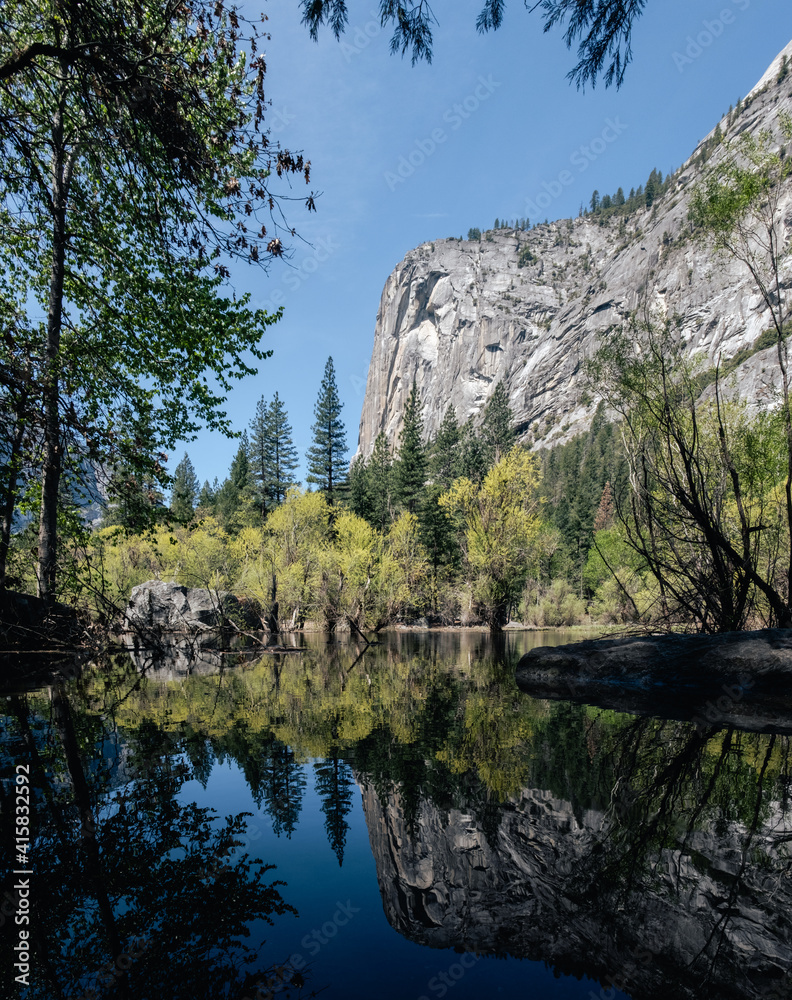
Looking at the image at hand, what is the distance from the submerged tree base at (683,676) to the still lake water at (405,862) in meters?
1.45

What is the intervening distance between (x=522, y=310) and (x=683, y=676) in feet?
565

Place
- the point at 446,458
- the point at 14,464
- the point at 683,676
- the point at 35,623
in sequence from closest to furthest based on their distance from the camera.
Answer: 1. the point at 14,464
2. the point at 683,676
3. the point at 35,623
4. the point at 446,458

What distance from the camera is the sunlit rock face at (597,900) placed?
1.62 m

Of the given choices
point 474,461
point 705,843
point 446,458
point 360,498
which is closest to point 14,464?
point 705,843

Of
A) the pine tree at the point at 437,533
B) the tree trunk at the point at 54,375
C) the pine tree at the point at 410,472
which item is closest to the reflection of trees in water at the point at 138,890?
the tree trunk at the point at 54,375

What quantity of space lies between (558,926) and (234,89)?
17.8 feet

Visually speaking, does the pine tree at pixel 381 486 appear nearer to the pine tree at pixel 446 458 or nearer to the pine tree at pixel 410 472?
the pine tree at pixel 410 472

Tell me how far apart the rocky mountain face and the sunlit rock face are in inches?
4796

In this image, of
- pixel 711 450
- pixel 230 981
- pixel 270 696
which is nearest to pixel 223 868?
pixel 230 981

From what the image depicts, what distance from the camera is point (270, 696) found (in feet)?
21.2

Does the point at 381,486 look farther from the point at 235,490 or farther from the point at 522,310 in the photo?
the point at 522,310

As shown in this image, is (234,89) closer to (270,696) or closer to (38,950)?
(38,950)

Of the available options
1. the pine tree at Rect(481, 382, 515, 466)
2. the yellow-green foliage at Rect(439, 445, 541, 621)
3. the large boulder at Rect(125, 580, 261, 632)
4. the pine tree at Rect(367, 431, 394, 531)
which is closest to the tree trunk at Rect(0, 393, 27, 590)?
the large boulder at Rect(125, 580, 261, 632)

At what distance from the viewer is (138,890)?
1.98m
